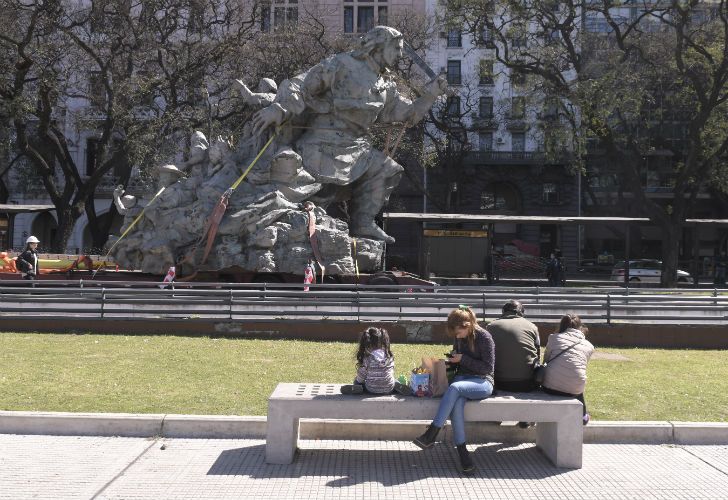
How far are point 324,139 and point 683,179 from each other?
17.8 m

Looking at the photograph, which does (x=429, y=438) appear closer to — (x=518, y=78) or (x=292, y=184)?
(x=292, y=184)

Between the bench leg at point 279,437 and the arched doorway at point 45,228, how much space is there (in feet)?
159

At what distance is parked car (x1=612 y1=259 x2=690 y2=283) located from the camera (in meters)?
33.2

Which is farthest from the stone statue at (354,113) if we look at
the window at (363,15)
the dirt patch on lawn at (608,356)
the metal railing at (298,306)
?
the window at (363,15)

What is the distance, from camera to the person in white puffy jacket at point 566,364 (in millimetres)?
6668

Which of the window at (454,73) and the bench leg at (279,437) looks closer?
the bench leg at (279,437)

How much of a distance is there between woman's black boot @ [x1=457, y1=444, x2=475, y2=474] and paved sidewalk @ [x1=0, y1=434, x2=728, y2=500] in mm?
86

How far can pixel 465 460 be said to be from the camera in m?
6.24

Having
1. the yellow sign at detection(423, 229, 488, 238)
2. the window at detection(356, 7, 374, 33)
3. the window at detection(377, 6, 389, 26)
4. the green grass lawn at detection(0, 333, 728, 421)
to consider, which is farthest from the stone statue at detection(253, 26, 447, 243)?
the window at detection(356, 7, 374, 33)

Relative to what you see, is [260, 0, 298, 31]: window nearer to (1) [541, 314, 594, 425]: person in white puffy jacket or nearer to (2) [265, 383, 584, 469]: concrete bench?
(1) [541, 314, 594, 425]: person in white puffy jacket

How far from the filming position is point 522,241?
4822cm

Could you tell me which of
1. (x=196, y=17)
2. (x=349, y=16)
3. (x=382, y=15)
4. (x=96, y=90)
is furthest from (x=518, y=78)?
(x=349, y=16)

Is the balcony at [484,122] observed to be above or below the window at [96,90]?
→ above

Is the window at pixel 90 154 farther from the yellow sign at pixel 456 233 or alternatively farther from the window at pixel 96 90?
the yellow sign at pixel 456 233
